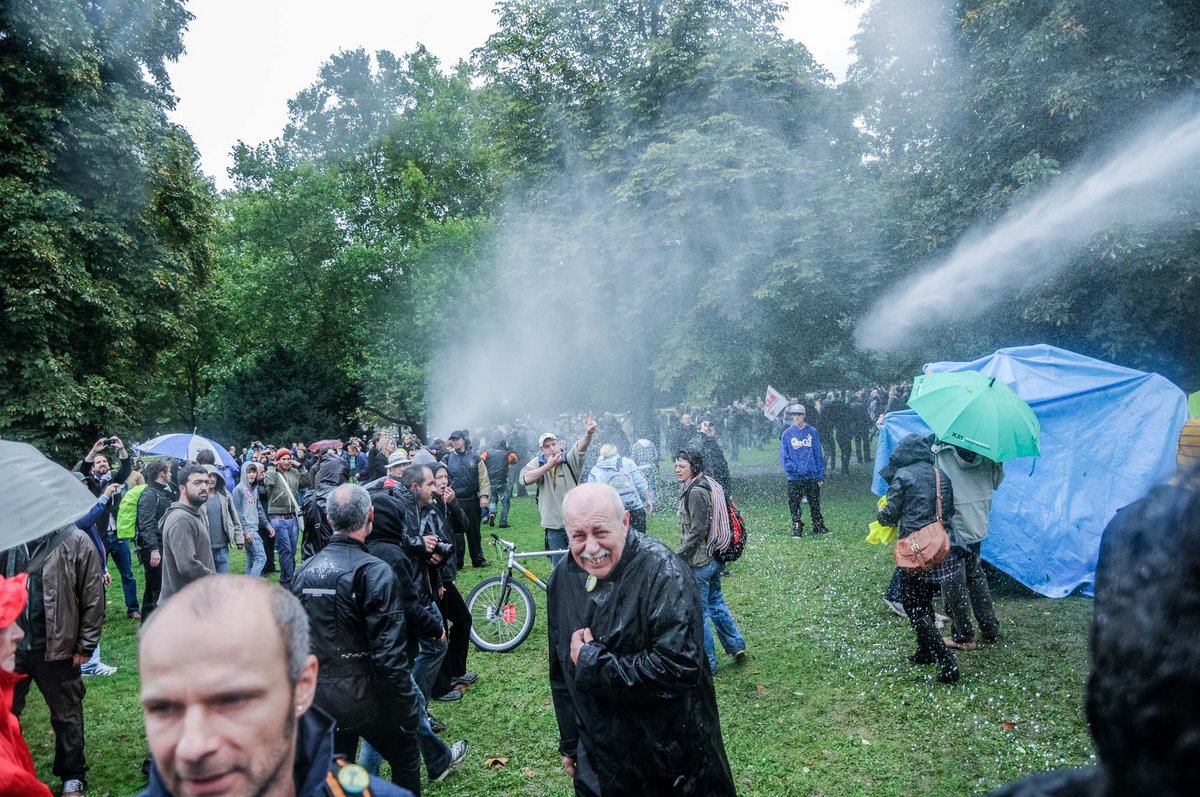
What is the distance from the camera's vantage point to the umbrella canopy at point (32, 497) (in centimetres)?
381

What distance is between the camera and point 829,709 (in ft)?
19.7

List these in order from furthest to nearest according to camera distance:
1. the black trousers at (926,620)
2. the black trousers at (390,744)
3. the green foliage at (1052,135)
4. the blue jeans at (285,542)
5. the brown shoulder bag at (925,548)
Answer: the green foliage at (1052,135), the blue jeans at (285,542), the black trousers at (926,620), the brown shoulder bag at (925,548), the black trousers at (390,744)

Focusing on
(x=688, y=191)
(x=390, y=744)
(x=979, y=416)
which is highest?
(x=688, y=191)

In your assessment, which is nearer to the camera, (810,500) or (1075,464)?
(1075,464)

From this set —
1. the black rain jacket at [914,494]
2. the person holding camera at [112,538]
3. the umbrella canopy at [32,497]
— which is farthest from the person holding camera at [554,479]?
the person holding camera at [112,538]

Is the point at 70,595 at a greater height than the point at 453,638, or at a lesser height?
greater

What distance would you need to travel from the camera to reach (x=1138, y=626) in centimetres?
71

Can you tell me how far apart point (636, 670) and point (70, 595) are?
4.24 meters

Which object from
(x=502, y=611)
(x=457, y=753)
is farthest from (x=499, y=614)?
(x=457, y=753)

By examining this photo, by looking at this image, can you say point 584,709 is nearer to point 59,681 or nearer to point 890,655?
point 59,681

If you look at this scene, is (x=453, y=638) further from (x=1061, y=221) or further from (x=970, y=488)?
(x=1061, y=221)

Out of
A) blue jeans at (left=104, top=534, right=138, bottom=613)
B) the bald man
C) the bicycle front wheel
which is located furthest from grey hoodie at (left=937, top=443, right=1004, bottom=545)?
blue jeans at (left=104, top=534, right=138, bottom=613)

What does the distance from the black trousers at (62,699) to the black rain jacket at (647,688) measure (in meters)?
3.98

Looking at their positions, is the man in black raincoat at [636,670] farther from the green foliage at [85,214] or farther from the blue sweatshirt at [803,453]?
the green foliage at [85,214]
